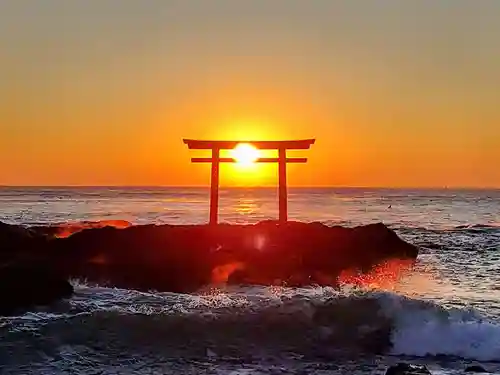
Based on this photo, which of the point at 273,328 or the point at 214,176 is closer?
the point at 273,328

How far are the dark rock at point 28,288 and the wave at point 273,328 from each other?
46 cm

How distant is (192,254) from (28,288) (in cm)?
523

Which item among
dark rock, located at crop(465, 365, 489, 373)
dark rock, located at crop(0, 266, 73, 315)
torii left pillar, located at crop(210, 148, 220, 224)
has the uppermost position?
torii left pillar, located at crop(210, 148, 220, 224)

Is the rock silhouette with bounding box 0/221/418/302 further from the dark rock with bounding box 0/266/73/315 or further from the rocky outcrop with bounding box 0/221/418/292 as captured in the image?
the dark rock with bounding box 0/266/73/315

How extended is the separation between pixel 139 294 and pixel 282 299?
3.17 metres

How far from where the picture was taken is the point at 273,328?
11422 mm

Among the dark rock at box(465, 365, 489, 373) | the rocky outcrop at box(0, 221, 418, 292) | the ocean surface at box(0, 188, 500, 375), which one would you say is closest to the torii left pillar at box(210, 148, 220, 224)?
the rocky outcrop at box(0, 221, 418, 292)

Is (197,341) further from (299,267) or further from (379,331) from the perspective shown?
(299,267)

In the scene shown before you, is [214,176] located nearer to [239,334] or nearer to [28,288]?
[28,288]

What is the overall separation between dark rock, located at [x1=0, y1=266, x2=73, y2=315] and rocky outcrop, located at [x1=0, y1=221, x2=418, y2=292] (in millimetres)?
1065

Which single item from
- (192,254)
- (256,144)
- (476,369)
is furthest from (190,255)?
(476,369)

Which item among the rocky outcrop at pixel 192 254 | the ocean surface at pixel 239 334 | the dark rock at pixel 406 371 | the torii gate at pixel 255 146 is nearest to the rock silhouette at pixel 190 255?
the rocky outcrop at pixel 192 254

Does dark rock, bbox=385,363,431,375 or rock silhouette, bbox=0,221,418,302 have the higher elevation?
rock silhouette, bbox=0,221,418,302

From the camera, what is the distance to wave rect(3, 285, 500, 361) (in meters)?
10.5
